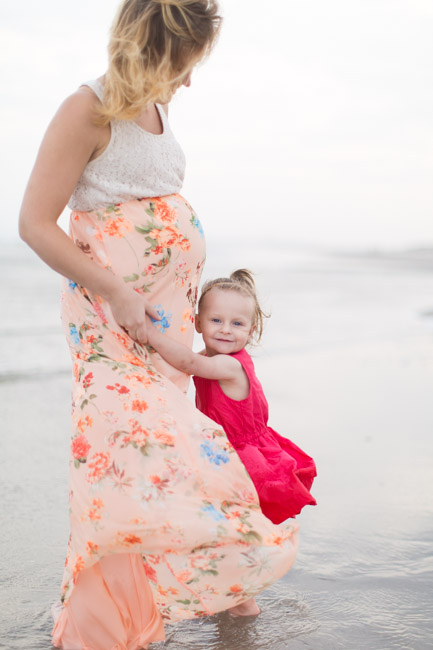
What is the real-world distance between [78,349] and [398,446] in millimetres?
2782

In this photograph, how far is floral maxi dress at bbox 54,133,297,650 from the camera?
2049 millimetres

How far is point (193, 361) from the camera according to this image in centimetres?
232

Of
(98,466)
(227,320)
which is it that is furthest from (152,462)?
(227,320)

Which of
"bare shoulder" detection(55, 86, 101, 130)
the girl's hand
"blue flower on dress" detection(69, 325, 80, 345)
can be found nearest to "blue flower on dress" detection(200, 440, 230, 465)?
the girl's hand

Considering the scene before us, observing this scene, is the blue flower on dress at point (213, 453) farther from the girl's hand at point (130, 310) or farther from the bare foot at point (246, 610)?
the bare foot at point (246, 610)

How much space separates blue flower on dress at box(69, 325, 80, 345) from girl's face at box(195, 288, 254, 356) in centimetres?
46

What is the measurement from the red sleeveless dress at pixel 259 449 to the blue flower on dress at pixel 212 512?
0.28 m

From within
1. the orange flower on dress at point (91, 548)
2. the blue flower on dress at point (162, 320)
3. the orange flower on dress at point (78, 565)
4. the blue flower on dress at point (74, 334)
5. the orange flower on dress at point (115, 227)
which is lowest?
the orange flower on dress at point (78, 565)

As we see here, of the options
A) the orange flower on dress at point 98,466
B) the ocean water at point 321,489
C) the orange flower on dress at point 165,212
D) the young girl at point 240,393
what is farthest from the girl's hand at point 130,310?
the ocean water at point 321,489

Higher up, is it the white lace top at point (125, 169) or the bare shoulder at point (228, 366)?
the white lace top at point (125, 169)

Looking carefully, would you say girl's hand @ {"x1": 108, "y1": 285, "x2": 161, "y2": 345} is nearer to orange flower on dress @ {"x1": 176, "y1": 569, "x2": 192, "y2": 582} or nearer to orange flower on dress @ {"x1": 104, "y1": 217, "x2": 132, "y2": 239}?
orange flower on dress @ {"x1": 104, "y1": 217, "x2": 132, "y2": 239}

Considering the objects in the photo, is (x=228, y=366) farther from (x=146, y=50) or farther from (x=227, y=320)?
(x=146, y=50)

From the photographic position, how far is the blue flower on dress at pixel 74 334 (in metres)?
2.25

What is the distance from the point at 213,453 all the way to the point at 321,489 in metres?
1.79
